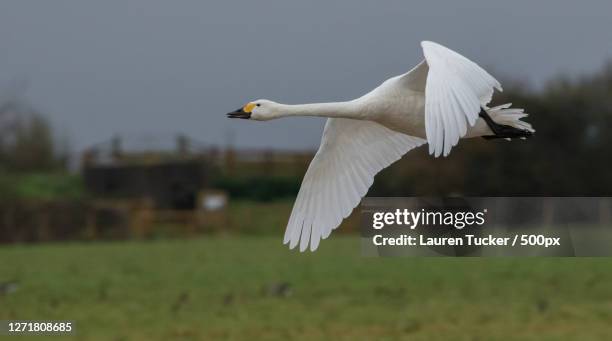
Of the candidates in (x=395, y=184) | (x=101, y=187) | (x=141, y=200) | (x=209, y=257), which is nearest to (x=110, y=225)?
(x=141, y=200)

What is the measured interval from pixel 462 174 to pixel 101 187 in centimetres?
1358

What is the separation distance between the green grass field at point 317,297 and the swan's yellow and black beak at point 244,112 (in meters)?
6.26

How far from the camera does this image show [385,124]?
891 centimetres

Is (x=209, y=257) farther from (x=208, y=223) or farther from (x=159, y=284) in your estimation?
(x=208, y=223)

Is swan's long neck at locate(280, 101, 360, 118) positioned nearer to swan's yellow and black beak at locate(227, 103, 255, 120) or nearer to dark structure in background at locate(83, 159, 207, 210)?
swan's yellow and black beak at locate(227, 103, 255, 120)

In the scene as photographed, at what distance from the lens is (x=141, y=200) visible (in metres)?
38.8

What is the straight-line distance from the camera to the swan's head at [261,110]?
909 cm

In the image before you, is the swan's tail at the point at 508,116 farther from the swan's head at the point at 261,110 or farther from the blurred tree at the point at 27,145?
the blurred tree at the point at 27,145

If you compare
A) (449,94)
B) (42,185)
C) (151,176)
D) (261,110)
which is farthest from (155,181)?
(449,94)

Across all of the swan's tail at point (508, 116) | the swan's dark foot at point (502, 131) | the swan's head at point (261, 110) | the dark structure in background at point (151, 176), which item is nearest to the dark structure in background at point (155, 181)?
the dark structure in background at point (151, 176)

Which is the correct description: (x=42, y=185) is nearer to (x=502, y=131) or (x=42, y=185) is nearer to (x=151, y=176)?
(x=151, y=176)

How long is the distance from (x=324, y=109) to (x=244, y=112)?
1.95 feet

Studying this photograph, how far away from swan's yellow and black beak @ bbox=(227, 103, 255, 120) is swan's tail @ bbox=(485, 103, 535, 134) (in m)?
1.72

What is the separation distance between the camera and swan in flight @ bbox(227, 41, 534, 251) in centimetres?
720
